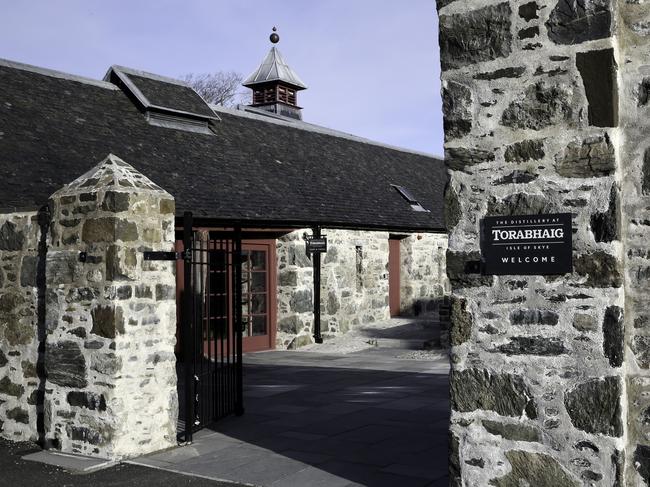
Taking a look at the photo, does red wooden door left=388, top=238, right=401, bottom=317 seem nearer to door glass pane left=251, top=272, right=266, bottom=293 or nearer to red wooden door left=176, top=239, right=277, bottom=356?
red wooden door left=176, top=239, right=277, bottom=356

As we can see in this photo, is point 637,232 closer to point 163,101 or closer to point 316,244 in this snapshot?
point 316,244

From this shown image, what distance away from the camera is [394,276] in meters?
20.9

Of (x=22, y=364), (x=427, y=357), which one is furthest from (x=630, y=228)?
(x=427, y=357)

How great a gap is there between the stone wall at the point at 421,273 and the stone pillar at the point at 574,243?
53.8ft

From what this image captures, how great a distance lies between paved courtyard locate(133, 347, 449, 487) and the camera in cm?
602

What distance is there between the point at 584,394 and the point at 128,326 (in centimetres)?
411

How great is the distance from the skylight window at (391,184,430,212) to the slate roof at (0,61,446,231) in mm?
236

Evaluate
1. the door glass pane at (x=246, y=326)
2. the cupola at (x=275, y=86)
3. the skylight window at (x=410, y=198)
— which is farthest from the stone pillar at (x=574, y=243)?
the cupola at (x=275, y=86)

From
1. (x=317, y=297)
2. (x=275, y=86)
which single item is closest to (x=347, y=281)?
(x=317, y=297)

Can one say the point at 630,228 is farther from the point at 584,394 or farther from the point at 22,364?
the point at 22,364

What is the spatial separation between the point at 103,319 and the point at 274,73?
25618 mm

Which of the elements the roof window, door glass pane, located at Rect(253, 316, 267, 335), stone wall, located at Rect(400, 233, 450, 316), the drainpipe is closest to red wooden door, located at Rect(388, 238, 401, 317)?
stone wall, located at Rect(400, 233, 450, 316)

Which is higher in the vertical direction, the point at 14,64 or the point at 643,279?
the point at 14,64

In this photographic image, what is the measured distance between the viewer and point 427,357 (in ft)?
44.4
